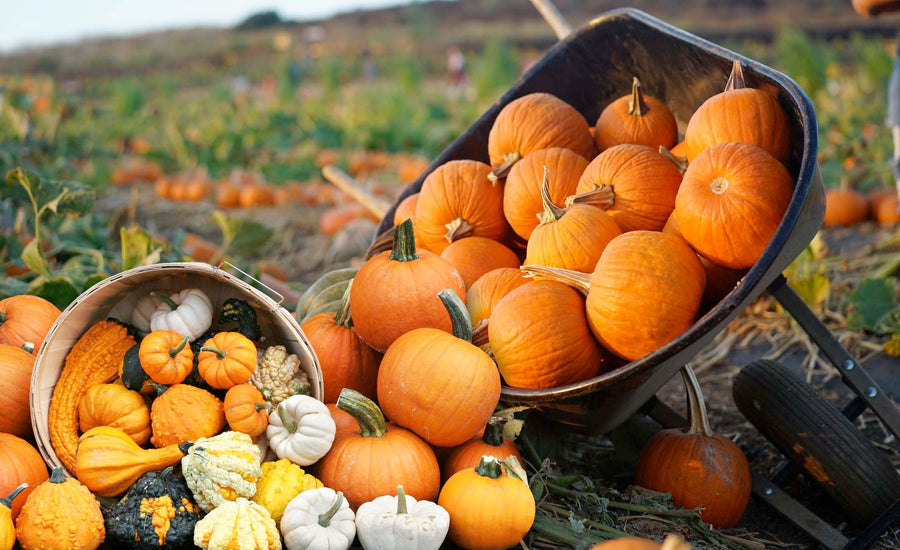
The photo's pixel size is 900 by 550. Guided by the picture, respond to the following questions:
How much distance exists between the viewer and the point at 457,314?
2127 millimetres

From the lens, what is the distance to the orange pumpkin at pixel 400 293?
224cm

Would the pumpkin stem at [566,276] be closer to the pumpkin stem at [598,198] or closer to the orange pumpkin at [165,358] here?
the pumpkin stem at [598,198]

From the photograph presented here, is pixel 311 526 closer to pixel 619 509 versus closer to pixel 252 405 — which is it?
pixel 252 405

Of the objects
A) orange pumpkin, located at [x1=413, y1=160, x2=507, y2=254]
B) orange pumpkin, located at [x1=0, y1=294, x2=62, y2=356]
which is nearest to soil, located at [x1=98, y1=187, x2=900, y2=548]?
orange pumpkin, located at [x1=413, y1=160, x2=507, y2=254]

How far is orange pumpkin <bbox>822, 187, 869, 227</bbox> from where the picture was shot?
547cm

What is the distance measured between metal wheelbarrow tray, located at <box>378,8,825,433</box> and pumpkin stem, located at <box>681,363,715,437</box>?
15cm

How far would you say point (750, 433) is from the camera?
312 cm

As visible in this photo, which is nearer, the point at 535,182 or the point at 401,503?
the point at 401,503

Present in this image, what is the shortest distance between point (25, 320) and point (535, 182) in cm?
170

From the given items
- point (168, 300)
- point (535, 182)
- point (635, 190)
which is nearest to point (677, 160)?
point (635, 190)

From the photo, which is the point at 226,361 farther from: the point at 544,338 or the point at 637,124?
the point at 637,124

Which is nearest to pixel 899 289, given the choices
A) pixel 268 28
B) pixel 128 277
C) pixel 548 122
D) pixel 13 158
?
pixel 548 122

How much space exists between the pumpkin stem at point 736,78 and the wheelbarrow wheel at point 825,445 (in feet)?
3.20

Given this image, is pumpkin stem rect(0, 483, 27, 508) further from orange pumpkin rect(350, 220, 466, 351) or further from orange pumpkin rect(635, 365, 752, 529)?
orange pumpkin rect(635, 365, 752, 529)
